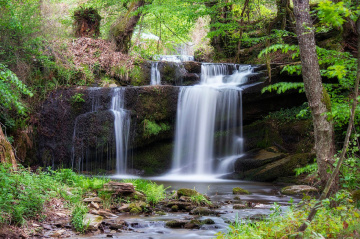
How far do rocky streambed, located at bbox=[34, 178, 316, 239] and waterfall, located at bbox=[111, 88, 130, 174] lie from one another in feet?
16.3

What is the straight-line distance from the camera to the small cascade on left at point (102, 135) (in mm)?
12633

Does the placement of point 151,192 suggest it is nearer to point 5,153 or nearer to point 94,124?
point 5,153

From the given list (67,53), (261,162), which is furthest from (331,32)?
(67,53)

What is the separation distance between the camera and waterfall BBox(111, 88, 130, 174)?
41.9ft

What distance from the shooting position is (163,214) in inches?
252

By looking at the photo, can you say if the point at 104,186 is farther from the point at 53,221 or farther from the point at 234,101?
the point at 234,101

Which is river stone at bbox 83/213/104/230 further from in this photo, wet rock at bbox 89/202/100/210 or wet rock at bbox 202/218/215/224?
wet rock at bbox 202/218/215/224

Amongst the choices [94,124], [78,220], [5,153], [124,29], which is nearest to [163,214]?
[78,220]

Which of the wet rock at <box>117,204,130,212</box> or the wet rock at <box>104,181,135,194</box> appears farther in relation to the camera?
the wet rock at <box>104,181,135,194</box>

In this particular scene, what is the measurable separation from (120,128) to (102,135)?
2.32 ft

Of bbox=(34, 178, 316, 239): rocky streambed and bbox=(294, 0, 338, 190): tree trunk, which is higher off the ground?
bbox=(294, 0, 338, 190): tree trunk

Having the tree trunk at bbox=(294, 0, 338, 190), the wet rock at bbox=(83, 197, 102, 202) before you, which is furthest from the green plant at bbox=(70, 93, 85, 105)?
the tree trunk at bbox=(294, 0, 338, 190)

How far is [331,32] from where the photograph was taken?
44.8 ft

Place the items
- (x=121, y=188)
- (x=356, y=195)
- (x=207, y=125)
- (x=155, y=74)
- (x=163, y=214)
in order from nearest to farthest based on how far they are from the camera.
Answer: (x=356, y=195) → (x=163, y=214) → (x=121, y=188) → (x=207, y=125) → (x=155, y=74)
